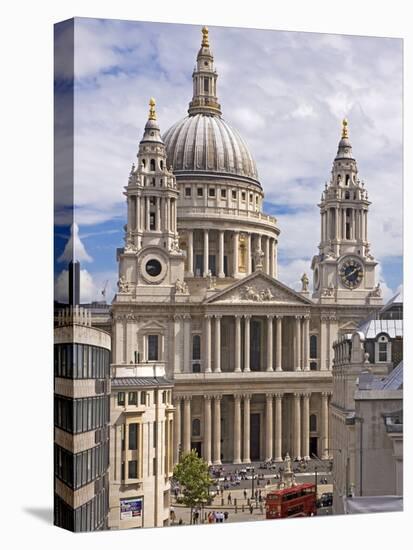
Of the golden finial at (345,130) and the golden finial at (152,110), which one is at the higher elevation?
the golden finial at (152,110)

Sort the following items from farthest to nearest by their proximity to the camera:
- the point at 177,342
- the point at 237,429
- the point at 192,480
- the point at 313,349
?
the point at 237,429 < the point at 177,342 < the point at 313,349 < the point at 192,480

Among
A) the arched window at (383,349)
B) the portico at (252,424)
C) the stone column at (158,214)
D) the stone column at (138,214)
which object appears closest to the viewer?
the arched window at (383,349)

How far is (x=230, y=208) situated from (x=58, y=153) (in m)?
23.5

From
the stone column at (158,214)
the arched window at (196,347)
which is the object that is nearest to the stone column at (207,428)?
the arched window at (196,347)

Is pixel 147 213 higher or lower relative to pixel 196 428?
higher

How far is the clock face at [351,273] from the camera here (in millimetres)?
50753

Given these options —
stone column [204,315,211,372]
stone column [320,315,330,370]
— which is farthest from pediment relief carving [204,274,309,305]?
stone column [320,315,330,370]

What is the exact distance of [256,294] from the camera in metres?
54.1

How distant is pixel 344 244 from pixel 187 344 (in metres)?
9.24

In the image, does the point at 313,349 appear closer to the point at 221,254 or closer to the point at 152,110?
the point at 221,254

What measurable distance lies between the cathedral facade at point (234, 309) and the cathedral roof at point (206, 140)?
154 millimetres

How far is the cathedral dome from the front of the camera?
4925cm

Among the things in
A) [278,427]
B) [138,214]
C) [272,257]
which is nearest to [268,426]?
[278,427]

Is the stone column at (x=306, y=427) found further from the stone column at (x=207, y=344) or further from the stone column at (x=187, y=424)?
the stone column at (x=187, y=424)
